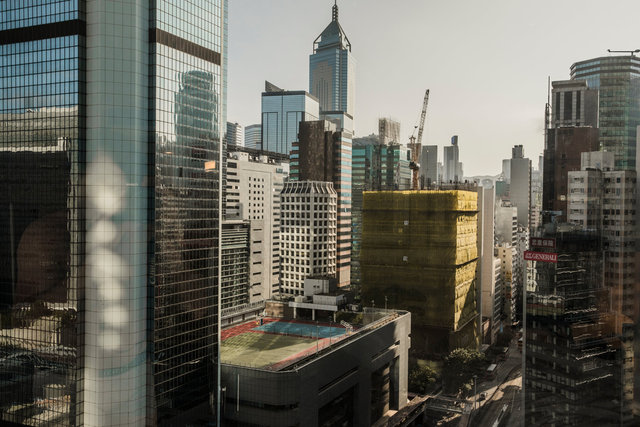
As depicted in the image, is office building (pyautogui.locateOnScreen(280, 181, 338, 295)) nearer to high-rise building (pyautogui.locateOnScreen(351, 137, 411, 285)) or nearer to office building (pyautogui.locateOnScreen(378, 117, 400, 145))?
high-rise building (pyautogui.locateOnScreen(351, 137, 411, 285))

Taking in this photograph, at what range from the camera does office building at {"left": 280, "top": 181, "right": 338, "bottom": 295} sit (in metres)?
28.0

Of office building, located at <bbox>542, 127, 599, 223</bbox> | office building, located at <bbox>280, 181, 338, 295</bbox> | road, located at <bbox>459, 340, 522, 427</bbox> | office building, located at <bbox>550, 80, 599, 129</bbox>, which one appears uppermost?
office building, located at <bbox>550, 80, 599, 129</bbox>

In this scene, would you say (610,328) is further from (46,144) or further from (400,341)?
(46,144)

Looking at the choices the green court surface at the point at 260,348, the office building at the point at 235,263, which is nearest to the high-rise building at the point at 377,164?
the office building at the point at 235,263

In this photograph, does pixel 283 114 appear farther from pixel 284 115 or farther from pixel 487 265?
pixel 487 265

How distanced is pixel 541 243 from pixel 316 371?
8.13 meters

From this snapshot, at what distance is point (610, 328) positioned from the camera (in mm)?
14391

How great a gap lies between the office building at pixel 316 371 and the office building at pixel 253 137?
29845 mm

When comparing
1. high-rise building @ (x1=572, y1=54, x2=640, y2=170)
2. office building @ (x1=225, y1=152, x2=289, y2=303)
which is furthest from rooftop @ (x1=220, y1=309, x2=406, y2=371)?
office building @ (x1=225, y1=152, x2=289, y2=303)

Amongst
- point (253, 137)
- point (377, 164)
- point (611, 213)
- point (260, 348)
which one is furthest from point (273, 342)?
point (253, 137)

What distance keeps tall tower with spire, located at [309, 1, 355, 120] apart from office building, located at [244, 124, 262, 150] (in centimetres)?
809

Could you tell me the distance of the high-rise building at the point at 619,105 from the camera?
15367 mm

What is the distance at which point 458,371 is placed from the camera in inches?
824

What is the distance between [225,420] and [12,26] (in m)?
10.9
